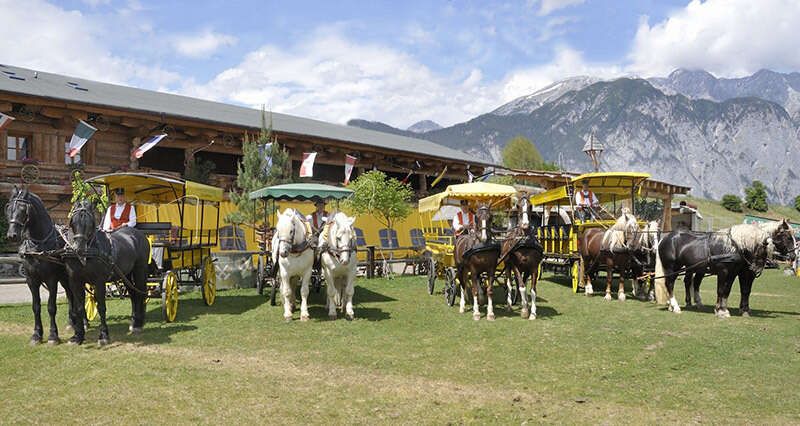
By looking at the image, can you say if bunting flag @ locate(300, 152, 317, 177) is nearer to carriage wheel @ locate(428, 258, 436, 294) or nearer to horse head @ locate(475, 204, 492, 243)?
carriage wheel @ locate(428, 258, 436, 294)

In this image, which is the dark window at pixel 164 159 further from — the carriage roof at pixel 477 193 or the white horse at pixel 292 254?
the white horse at pixel 292 254

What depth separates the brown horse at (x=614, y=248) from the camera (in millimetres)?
11898

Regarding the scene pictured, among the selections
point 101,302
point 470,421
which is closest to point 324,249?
point 101,302

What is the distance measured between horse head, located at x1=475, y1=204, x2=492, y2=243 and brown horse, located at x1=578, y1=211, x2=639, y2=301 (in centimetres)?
397

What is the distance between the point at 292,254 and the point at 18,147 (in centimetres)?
1463

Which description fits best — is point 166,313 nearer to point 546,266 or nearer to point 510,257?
point 510,257

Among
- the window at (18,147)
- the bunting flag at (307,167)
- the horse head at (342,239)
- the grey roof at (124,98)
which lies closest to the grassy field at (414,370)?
the horse head at (342,239)

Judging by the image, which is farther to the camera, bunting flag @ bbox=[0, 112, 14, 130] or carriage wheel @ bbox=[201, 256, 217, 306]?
bunting flag @ bbox=[0, 112, 14, 130]

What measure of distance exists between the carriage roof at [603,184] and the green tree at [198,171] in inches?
536

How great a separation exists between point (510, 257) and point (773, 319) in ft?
15.5

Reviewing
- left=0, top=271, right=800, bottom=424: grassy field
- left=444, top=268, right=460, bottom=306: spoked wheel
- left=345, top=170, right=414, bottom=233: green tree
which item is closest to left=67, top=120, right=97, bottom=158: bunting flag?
left=0, top=271, right=800, bottom=424: grassy field

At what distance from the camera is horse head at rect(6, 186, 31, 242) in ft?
23.0

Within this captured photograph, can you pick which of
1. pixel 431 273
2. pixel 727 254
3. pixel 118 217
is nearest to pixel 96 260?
pixel 118 217

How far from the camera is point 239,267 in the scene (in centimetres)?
1403
